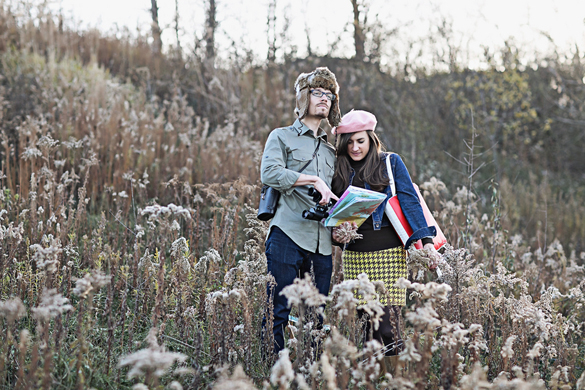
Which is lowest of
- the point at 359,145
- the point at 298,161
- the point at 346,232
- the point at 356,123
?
the point at 346,232

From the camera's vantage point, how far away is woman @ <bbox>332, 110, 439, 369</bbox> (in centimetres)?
284

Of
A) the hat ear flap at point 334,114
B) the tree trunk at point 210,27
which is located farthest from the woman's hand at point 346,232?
the tree trunk at point 210,27

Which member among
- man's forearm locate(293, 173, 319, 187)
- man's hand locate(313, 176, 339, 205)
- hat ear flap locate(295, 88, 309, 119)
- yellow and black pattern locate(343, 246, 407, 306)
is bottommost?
yellow and black pattern locate(343, 246, 407, 306)

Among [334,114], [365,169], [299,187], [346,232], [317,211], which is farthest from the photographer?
[334,114]

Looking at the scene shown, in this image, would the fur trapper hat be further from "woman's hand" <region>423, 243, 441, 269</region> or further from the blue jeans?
"woman's hand" <region>423, 243, 441, 269</region>

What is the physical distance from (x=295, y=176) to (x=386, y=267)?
0.82 metres

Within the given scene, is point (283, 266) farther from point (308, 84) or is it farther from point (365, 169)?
point (308, 84)

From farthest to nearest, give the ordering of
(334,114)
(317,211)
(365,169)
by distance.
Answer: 1. (334,114)
2. (365,169)
3. (317,211)

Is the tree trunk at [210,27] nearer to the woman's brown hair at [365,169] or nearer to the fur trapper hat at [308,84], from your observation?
the fur trapper hat at [308,84]

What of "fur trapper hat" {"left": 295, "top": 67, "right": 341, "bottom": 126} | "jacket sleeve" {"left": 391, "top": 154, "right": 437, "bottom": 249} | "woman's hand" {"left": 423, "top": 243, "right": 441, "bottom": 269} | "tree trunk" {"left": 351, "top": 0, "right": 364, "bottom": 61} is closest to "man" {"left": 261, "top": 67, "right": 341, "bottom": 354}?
"fur trapper hat" {"left": 295, "top": 67, "right": 341, "bottom": 126}

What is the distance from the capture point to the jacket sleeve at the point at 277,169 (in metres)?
2.68

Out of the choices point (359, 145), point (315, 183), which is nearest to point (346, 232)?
point (315, 183)

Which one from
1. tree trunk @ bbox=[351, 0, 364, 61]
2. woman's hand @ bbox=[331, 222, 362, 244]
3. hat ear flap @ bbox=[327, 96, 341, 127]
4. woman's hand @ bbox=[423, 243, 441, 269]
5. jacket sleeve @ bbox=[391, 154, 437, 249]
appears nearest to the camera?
woman's hand @ bbox=[331, 222, 362, 244]

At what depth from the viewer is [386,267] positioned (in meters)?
2.90
